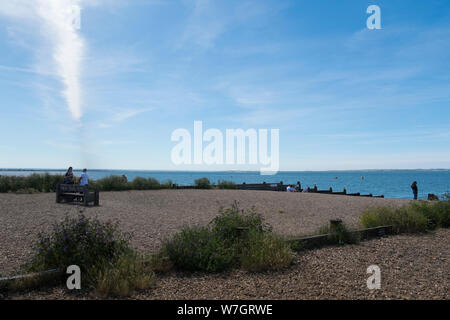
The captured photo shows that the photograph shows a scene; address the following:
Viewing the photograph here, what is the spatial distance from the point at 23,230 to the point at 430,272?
8849mm

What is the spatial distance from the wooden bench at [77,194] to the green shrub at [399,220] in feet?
33.0

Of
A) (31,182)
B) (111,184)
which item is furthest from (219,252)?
(31,182)

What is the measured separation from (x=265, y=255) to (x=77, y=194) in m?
10.6

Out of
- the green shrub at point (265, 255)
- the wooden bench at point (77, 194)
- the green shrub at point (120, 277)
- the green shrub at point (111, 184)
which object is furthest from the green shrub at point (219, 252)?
the green shrub at point (111, 184)

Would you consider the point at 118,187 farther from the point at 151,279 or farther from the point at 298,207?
the point at 151,279

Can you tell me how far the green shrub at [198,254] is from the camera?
17.6 ft

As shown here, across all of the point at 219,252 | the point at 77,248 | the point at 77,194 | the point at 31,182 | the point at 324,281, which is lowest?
the point at 324,281

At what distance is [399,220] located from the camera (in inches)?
348

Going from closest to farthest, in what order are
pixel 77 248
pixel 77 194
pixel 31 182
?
pixel 77 248 < pixel 77 194 < pixel 31 182

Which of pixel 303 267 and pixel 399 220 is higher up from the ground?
pixel 399 220

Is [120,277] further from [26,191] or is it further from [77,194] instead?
[26,191]

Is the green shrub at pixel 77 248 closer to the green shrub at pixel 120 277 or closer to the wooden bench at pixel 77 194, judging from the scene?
the green shrub at pixel 120 277
